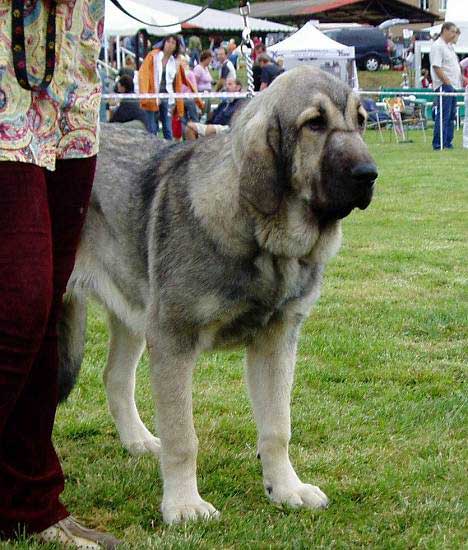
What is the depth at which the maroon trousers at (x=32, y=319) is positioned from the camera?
2404 mm

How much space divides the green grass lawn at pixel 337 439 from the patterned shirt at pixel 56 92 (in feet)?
3.98

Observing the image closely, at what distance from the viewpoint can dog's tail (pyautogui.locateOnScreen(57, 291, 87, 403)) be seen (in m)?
3.72

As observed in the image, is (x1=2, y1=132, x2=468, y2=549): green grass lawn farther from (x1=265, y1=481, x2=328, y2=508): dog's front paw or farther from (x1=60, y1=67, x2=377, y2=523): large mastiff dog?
(x1=60, y1=67, x2=377, y2=523): large mastiff dog

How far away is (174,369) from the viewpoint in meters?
3.18

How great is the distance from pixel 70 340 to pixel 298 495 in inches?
44.1

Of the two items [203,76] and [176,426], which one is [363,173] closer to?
[176,426]

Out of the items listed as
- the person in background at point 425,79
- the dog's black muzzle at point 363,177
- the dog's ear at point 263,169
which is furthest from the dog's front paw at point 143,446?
the person in background at point 425,79

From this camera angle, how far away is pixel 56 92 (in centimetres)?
247

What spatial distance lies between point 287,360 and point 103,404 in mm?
1328

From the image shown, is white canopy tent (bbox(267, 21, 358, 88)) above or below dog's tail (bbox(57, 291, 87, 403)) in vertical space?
above

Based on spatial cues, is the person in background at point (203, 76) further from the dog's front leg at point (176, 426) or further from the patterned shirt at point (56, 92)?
the patterned shirt at point (56, 92)

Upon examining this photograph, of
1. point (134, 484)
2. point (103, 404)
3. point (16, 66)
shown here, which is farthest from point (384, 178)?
point (16, 66)

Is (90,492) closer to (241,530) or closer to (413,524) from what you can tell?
(241,530)

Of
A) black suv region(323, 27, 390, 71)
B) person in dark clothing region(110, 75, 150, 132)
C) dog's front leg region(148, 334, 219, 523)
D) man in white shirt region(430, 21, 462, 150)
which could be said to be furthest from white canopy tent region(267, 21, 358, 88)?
dog's front leg region(148, 334, 219, 523)
